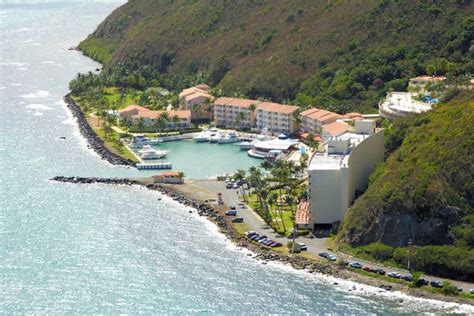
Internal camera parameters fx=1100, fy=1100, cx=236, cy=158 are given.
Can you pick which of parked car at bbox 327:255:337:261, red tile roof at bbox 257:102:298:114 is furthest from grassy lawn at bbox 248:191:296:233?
red tile roof at bbox 257:102:298:114

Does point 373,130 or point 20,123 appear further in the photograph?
point 20,123

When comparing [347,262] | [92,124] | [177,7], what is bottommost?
[347,262]

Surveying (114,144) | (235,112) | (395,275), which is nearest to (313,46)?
(235,112)

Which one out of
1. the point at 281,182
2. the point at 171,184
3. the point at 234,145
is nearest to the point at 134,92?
the point at 234,145

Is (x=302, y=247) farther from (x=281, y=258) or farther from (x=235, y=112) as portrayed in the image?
(x=235, y=112)

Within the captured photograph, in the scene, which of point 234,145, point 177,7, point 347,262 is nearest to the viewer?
point 347,262

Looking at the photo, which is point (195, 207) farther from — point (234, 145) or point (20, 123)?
point (20, 123)

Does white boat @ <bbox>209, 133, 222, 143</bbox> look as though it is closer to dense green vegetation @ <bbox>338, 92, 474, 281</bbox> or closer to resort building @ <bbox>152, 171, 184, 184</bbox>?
resort building @ <bbox>152, 171, 184, 184</bbox>

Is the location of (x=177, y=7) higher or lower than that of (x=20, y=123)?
higher
